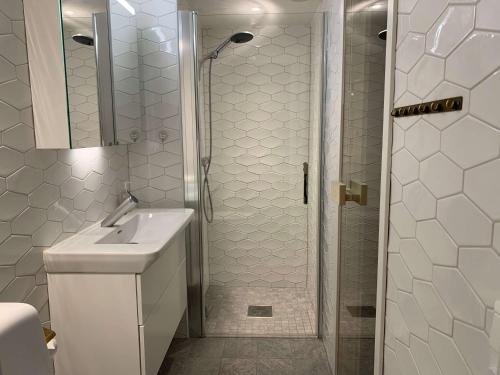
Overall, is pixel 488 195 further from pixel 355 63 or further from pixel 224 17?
pixel 224 17

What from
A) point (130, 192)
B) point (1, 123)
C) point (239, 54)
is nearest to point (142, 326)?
point (1, 123)

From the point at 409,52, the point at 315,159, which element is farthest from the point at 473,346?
the point at 315,159

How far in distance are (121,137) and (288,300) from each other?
173 centimetres

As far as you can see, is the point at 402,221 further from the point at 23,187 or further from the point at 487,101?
the point at 23,187

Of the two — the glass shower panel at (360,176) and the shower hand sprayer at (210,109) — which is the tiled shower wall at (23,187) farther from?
the glass shower panel at (360,176)

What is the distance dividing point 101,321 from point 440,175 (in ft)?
4.50

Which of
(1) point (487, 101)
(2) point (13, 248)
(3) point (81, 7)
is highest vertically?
(3) point (81, 7)

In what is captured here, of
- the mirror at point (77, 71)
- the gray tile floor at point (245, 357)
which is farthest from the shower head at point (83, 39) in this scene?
the gray tile floor at point (245, 357)

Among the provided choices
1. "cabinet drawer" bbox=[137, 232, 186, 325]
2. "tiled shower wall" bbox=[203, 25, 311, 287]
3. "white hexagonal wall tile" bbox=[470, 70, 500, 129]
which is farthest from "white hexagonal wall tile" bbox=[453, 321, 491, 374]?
"tiled shower wall" bbox=[203, 25, 311, 287]

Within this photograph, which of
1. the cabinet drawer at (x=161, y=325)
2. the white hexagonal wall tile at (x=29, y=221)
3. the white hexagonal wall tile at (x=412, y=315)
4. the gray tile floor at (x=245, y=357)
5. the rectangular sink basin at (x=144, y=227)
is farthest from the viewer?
the gray tile floor at (x=245, y=357)

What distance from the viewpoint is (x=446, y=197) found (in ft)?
2.57

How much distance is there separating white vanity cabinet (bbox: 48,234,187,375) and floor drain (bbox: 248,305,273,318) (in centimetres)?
129

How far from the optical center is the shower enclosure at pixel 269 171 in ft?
7.00

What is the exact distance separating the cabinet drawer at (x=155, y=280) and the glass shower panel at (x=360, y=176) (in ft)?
2.79
